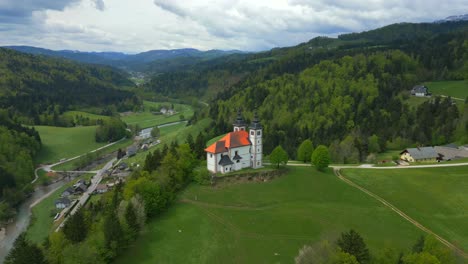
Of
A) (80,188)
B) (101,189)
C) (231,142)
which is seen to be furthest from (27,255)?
(80,188)

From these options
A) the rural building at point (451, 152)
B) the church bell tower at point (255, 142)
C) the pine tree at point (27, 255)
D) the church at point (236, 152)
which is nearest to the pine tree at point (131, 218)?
the pine tree at point (27, 255)

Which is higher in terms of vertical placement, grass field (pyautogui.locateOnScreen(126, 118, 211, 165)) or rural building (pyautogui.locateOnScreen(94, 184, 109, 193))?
grass field (pyautogui.locateOnScreen(126, 118, 211, 165))

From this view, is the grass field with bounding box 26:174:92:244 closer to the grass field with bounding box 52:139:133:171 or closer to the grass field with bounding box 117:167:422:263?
the grass field with bounding box 52:139:133:171

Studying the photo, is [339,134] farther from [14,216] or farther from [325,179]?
[14,216]

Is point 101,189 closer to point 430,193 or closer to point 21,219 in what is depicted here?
point 21,219

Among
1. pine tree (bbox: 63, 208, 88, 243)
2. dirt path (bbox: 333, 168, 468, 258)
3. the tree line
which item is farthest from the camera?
pine tree (bbox: 63, 208, 88, 243)

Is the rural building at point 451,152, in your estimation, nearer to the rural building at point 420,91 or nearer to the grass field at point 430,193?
the grass field at point 430,193

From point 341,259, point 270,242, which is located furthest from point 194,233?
point 341,259

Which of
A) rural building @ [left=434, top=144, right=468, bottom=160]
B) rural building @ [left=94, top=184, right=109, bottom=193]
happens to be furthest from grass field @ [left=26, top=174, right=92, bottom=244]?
rural building @ [left=434, top=144, right=468, bottom=160]
